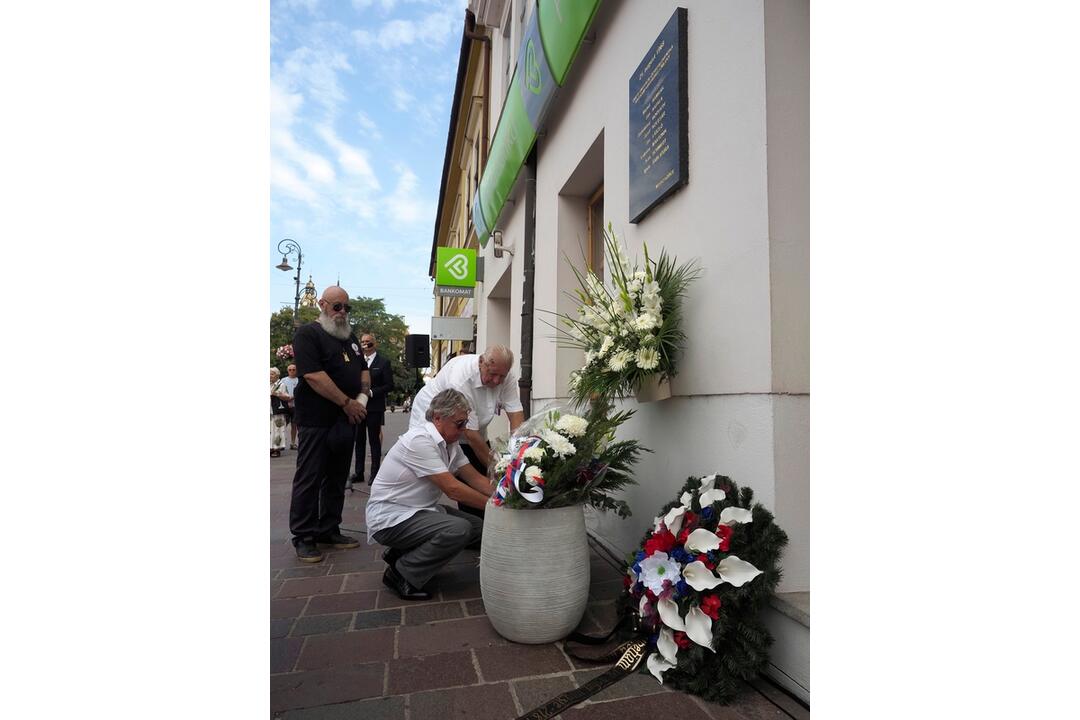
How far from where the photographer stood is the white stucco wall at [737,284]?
2.41m

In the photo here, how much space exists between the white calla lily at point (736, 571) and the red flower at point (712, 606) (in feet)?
0.25

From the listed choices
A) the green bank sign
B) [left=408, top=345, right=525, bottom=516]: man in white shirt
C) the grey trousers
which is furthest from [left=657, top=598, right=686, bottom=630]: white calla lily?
the green bank sign

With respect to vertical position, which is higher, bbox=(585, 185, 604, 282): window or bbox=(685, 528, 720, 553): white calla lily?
bbox=(585, 185, 604, 282): window

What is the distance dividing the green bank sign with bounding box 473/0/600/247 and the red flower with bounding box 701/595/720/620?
3.90 m

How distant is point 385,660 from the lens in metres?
2.55

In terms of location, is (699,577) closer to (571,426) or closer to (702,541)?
(702,541)

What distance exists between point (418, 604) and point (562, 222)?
375 centimetres

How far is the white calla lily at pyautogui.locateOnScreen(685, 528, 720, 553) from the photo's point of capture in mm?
2266

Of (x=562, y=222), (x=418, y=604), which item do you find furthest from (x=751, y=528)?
(x=562, y=222)

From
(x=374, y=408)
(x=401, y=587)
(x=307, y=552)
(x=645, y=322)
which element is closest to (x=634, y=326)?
(x=645, y=322)

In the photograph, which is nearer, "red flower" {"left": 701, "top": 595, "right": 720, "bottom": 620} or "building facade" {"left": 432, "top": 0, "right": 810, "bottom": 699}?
"red flower" {"left": 701, "top": 595, "right": 720, "bottom": 620}

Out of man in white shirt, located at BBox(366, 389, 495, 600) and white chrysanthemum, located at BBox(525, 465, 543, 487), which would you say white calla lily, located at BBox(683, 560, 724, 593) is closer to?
white chrysanthemum, located at BBox(525, 465, 543, 487)

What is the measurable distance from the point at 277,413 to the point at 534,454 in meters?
9.99

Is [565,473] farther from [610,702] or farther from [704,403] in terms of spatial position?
[610,702]
